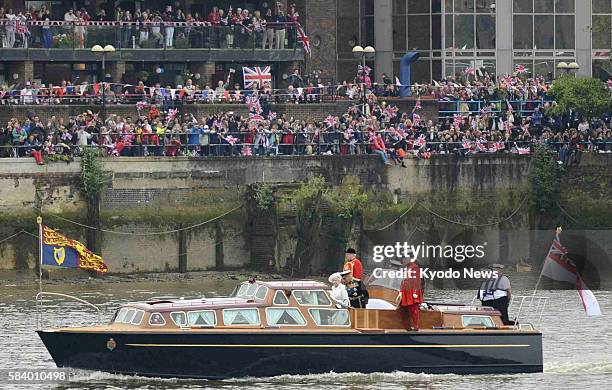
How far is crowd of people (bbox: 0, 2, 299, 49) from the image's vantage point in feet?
286

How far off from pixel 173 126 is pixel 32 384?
26.5 meters

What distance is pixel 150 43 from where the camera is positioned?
3531 inches

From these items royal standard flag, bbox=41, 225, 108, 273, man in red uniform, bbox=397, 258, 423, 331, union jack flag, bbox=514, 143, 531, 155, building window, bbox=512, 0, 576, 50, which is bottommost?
man in red uniform, bbox=397, 258, 423, 331

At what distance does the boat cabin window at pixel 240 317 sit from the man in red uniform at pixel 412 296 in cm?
385

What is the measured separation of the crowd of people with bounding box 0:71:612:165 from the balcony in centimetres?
625

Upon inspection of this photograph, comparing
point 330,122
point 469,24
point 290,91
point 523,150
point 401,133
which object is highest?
point 469,24

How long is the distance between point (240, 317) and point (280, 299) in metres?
1.15

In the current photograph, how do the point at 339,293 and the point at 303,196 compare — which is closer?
the point at 339,293

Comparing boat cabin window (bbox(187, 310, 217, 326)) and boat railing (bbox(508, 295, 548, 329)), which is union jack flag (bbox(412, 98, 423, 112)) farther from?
boat cabin window (bbox(187, 310, 217, 326))

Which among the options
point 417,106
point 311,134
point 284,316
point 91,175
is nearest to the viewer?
point 284,316

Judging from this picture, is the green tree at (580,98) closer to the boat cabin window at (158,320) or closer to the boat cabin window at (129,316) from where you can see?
the boat cabin window at (129,316)

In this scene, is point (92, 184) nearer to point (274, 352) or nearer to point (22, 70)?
point (22, 70)

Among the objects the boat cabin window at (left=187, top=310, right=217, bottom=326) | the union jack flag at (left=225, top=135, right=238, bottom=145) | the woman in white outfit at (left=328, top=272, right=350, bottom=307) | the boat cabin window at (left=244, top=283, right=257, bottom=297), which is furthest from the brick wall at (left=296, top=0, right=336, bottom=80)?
the boat cabin window at (left=187, top=310, right=217, bottom=326)

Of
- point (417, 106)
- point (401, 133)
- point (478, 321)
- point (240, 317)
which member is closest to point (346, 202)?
point (401, 133)
